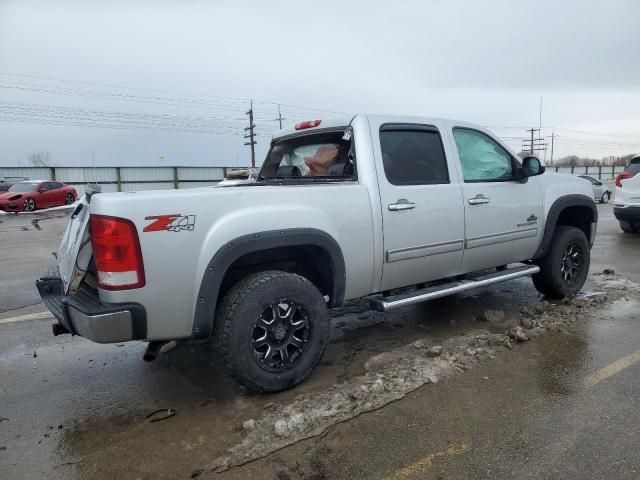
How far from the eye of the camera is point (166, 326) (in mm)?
2938

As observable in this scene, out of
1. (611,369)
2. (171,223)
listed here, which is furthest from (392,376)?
(171,223)

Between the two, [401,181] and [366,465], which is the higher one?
[401,181]

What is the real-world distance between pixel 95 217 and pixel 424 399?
7.66 feet

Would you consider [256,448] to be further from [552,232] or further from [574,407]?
[552,232]

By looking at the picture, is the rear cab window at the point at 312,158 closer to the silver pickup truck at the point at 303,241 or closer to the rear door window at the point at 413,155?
the silver pickup truck at the point at 303,241

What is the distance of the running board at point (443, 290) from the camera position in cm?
379

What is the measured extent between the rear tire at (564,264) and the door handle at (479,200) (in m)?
1.36

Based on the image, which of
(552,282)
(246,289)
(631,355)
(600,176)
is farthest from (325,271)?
(600,176)

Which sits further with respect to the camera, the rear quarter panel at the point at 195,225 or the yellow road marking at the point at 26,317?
the yellow road marking at the point at 26,317

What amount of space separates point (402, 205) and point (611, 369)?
78.7 inches

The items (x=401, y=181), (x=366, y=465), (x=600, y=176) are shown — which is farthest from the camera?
(x=600, y=176)

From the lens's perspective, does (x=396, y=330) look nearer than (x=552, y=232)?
Yes

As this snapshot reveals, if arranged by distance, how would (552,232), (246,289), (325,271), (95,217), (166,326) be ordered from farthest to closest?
(552,232) → (325,271) → (246,289) → (166,326) → (95,217)

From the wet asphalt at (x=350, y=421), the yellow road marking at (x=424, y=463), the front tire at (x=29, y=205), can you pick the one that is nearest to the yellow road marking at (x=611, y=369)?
the wet asphalt at (x=350, y=421)
